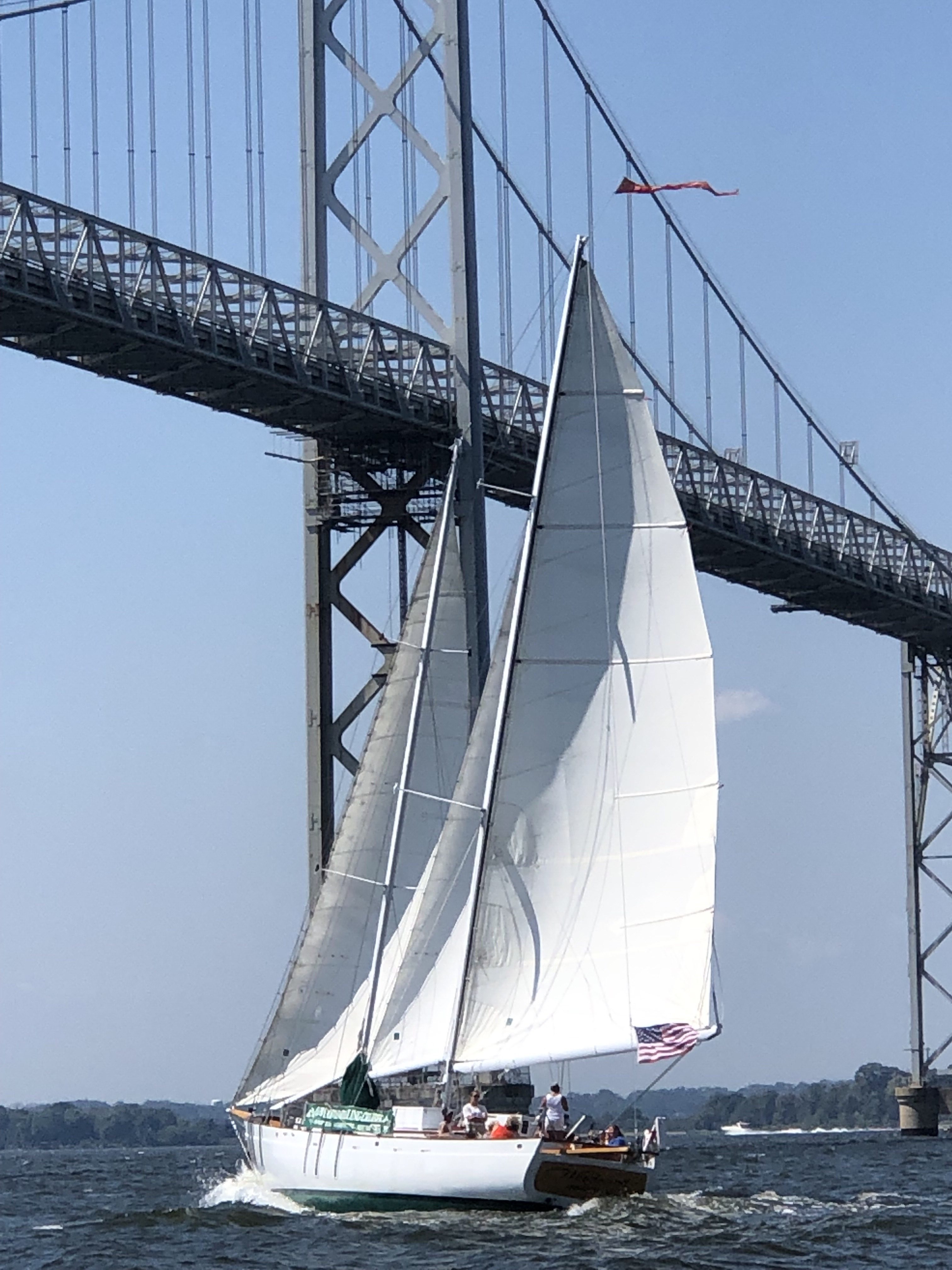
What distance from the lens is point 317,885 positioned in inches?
1817

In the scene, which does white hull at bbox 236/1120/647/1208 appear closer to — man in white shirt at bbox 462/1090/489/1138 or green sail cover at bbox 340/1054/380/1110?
man in white shirt at bbox 462/1090/489/1138

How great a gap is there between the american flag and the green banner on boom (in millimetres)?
3322

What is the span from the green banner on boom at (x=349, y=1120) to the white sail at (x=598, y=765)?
105 centimetres

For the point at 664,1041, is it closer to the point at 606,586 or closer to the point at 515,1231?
the point at 515,1231

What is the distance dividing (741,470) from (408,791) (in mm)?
27697

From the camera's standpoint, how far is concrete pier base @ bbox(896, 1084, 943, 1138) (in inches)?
2699

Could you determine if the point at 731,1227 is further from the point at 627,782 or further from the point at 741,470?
the point at 741,470

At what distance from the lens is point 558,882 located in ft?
102

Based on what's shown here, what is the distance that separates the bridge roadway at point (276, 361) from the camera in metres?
40.0

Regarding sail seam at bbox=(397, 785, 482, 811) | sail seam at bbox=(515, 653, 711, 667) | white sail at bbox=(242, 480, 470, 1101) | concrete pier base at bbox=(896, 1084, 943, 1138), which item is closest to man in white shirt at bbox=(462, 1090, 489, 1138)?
sail seam at bbox=(397, 785, 482, 811)

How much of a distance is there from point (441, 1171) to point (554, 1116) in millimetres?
1354

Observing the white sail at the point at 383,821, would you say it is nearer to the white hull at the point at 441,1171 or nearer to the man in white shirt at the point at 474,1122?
the white hull at the point at 441,1171

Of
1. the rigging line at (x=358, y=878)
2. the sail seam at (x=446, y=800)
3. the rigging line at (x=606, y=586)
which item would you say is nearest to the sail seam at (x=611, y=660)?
the rigging line at (x=606, y=586)

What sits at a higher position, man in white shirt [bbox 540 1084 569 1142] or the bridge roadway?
the bridge roadway
